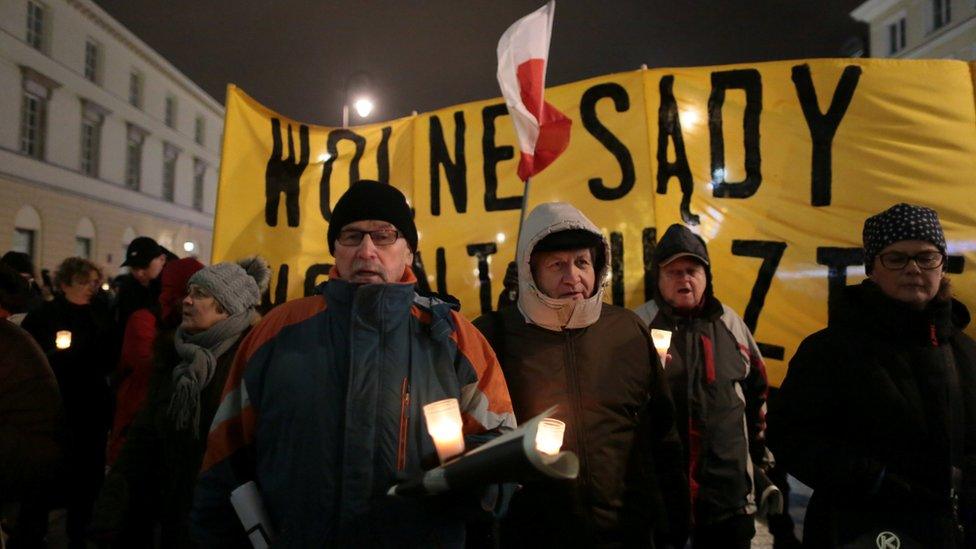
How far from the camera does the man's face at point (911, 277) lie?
2.13 meters

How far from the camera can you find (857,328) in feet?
7.09

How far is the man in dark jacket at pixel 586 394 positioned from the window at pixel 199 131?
153ft

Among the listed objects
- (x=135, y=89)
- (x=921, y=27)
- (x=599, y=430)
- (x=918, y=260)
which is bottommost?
(x=599, y=430)

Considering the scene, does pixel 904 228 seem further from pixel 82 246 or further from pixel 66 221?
pixel 82 246

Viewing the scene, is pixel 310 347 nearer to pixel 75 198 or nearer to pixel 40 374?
pixel 40 374

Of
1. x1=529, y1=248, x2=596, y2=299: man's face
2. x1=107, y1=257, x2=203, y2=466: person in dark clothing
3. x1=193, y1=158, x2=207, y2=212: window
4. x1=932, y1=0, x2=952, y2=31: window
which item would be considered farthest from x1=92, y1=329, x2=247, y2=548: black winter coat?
x1=193, y1=158, x2=207, y2=212: window

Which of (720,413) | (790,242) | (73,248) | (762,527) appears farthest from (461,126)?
(73,248)

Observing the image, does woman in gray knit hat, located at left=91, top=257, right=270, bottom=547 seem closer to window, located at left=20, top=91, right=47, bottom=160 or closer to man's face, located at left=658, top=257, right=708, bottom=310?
man's face, located at left=658, top=257, right=708, bottom=310

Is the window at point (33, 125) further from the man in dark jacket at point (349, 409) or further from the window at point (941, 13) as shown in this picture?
the window at point (941, 13)

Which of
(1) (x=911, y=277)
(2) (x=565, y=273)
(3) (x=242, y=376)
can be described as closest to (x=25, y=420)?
(3) (x=242, y=376)

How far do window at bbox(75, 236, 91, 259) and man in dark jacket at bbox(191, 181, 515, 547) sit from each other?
33036mm

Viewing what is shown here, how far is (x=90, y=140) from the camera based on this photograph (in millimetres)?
31422

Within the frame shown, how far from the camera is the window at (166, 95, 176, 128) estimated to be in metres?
39.8

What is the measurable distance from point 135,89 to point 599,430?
137 feet
